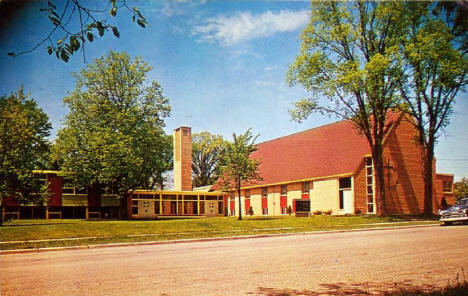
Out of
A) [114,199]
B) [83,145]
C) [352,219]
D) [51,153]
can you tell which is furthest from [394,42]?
[114,199]

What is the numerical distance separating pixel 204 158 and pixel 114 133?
39662 millimetres

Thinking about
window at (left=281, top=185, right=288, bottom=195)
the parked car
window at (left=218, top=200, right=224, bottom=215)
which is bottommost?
window at (left=218, top=200, right=224, bottom=215)

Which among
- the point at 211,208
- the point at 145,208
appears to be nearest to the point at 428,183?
the point at 145,208

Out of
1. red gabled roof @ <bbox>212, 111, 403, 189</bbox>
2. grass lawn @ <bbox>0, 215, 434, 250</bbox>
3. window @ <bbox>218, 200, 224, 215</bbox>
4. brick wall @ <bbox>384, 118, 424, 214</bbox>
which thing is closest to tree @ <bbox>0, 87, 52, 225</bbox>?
grass lawn @ <bbox>0, 215, 434, 250</bbox>

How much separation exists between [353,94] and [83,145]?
18771 millimetres

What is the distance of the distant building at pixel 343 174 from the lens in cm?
3244

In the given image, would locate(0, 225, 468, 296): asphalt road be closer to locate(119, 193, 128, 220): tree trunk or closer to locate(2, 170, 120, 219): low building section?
locate(119, 193, 128, 220): tree trunk

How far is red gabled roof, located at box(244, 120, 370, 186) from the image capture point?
112 ft

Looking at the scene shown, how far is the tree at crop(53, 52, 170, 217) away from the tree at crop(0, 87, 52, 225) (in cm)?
386

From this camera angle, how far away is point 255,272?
8.13 m

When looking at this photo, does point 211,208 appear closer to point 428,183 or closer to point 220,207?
point 220,207

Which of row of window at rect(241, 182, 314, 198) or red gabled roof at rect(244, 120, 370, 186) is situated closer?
red gabled roof at rect(244, 120, 370, 186)

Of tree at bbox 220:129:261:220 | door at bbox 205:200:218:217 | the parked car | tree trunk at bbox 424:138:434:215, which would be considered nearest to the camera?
tree trunk at bbox 424:138:434:215

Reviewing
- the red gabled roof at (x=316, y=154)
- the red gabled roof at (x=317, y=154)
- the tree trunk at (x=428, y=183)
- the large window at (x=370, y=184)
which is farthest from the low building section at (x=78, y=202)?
the tree trunk at (x=428, y=183)
